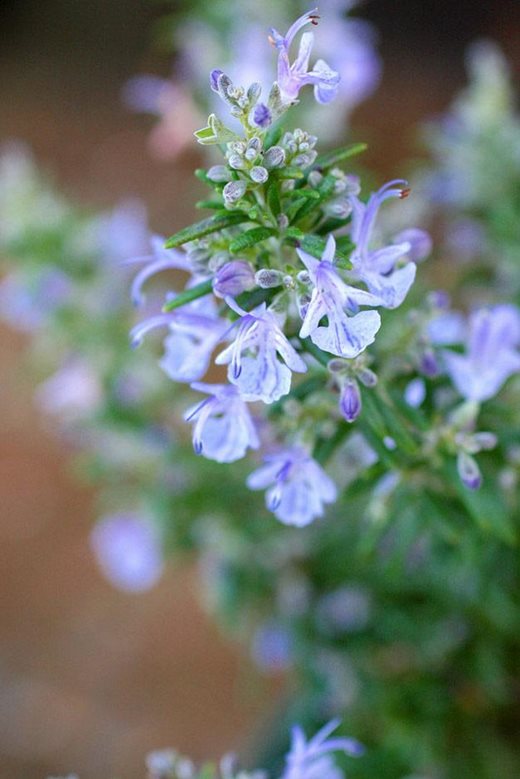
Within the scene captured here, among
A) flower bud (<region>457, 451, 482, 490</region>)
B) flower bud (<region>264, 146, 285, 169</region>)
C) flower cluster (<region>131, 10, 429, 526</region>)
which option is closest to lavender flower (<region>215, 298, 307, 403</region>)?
flower cluster (<region>131, 10, 429, 526</region>)

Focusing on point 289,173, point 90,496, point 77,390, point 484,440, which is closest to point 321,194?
point 289,173

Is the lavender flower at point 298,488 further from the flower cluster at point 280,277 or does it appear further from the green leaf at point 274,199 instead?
the green leaf at point 274,199

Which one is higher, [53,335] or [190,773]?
[53,335]

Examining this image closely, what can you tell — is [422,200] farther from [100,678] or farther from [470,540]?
[100,678]

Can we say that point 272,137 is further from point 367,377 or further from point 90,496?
point 90,496

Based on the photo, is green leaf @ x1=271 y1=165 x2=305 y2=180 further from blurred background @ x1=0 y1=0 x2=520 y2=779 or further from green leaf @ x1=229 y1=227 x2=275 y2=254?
blurred background @ x1=0 y1=0 x2=520 y2=779

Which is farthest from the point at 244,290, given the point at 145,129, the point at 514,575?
the point at 145,129
